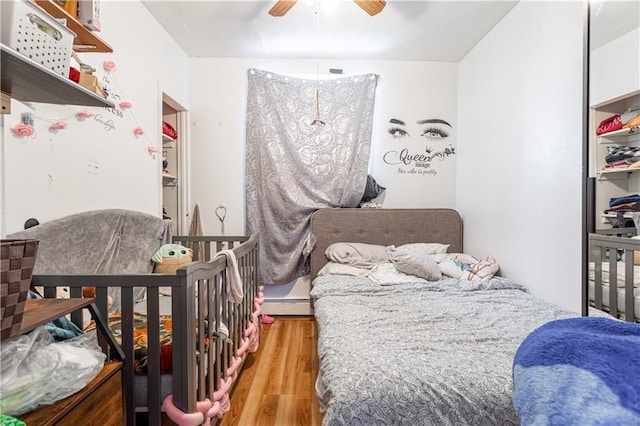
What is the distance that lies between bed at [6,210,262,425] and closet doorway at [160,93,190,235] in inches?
44.6

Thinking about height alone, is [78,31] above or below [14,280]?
above

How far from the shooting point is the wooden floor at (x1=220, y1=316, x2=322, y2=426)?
1698mm

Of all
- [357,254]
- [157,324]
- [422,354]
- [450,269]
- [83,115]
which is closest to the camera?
[157,324]

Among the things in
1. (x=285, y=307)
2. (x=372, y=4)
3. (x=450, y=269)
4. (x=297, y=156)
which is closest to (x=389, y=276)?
(x=450, y=269)

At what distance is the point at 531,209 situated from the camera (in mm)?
2113

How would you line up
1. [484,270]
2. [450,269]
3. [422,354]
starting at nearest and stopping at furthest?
[422,354], [484,270], [450,269]

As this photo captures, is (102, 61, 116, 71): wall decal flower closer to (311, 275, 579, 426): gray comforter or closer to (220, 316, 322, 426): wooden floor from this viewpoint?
(311, 275, 579, 426): gray comforter

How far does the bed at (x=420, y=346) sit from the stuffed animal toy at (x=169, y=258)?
946 millimetres

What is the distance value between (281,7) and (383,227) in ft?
6.18


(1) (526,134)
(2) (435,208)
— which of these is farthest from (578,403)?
(2) (435,208)

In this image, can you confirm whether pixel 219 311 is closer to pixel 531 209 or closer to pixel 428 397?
pixel 428 397

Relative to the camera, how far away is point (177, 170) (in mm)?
3031

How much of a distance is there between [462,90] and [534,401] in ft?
10.00

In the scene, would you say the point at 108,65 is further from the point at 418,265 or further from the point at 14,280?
the point at 418,265
